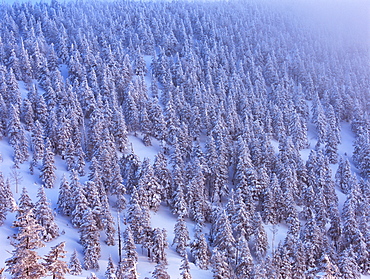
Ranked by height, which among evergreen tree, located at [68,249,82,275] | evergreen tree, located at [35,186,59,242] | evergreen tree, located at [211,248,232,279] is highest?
evergreen tree, located at [211,248,232,279]

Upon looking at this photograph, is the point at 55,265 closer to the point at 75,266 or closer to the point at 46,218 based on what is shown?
the point at 75,266

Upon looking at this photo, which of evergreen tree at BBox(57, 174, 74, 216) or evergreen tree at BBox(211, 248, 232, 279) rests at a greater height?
evergreen tree at BBox(211, 248, 232, 279)

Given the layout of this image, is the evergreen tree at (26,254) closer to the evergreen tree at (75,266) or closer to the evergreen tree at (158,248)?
the evergreen tree at (75,266)

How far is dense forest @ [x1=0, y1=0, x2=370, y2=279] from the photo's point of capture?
167 feet

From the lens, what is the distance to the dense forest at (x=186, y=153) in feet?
167

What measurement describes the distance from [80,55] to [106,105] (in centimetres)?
4150

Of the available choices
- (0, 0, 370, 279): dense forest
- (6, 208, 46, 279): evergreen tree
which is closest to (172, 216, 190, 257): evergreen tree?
(0, 0, 370, 279): dense forest

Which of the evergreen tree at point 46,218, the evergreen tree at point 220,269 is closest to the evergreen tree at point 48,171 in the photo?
the evergreen tree at point 46,218

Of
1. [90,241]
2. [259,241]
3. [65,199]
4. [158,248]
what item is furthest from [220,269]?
[65,199]

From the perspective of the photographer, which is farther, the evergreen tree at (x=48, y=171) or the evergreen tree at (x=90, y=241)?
the evergreen tree at (x=48, y=171)

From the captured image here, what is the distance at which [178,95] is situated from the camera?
321 ft

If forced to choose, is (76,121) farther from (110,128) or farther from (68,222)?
(68,222)

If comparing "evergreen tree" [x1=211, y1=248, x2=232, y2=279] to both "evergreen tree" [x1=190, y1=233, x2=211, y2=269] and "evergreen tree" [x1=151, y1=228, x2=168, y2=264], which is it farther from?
"evergreen tree" [x1=151, y1=228, x2=168, y2=264]

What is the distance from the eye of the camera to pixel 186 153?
3221 inches
